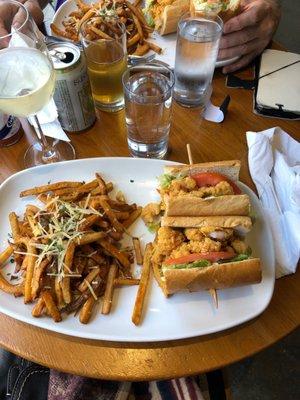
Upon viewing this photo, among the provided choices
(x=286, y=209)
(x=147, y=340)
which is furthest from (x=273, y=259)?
(x=147, y=340)

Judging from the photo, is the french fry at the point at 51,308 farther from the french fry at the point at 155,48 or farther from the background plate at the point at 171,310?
the french fry at the point at 155,48

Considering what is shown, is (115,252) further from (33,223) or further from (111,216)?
(33,223)

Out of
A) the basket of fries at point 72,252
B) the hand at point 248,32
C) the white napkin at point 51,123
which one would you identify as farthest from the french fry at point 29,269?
the hand at point 248,32

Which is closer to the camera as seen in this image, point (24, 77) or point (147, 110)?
point (24, 77)

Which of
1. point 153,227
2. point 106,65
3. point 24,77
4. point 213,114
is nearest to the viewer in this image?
point 24,77

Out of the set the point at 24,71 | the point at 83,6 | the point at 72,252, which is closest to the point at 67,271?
the point at 72,252

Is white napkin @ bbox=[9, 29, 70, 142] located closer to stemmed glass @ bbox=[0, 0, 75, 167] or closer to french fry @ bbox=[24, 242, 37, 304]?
stemmed glass @ bbox=[0, 0, 75, 167]

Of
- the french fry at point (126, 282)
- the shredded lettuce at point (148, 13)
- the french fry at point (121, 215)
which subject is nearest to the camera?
the french fry at point (126, 282)

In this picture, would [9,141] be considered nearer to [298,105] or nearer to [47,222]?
[47,222]
